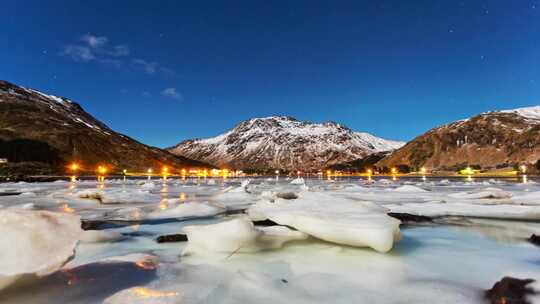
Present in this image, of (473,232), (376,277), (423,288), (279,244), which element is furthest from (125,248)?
(473,232)

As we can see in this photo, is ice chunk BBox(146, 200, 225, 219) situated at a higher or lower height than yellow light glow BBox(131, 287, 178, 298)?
higher

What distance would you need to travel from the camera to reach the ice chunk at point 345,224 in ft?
23.8

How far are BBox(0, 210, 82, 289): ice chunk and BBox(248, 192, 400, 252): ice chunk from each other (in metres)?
4.82

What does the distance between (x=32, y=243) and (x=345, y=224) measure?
5.55m

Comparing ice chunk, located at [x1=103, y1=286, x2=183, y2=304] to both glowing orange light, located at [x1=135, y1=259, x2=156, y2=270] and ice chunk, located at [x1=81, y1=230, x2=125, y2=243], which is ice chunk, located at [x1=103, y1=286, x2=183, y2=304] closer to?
glowing orange light, located at [x1=135, y1=259, x2=156, y2=270]

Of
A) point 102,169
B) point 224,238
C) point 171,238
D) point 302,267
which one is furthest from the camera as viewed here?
point 102,169

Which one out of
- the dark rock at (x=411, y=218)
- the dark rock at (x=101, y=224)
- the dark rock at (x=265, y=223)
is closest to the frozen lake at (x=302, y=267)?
the dark rock at (x=101, y=224)

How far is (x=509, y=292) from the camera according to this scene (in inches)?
193

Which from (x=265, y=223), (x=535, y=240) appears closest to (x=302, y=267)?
(x=265, y=223)

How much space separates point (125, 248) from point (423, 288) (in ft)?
20.4

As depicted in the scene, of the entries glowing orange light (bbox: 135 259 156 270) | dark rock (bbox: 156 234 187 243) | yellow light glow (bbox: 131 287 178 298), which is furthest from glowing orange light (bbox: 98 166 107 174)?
yellow light glow (bbox: 131 287 178 298)

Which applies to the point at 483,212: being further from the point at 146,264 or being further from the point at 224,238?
the point at 146,264

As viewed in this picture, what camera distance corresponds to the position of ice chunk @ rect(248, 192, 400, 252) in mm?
7250

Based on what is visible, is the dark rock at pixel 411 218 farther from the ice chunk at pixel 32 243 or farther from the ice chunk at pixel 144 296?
the ice chunk at pixel 32 243
